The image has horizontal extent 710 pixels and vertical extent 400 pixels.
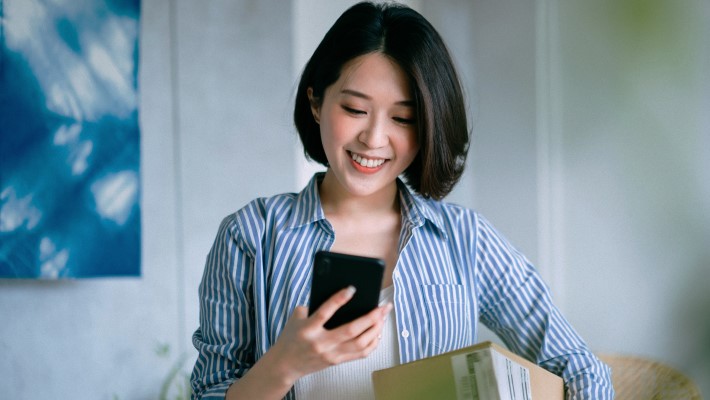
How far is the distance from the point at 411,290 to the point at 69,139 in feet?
3.77

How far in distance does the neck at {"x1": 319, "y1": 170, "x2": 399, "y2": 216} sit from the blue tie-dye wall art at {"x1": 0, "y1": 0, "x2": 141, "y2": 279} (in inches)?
36.9

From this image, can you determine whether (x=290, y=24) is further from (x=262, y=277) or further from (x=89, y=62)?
(x=262, y=277)

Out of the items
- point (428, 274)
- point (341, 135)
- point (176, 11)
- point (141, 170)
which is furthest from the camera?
point (176, 11)

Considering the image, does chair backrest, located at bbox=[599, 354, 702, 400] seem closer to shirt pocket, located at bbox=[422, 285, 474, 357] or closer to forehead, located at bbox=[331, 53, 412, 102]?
shirt pocket, located at bbox=[422, 285, 474, 357]

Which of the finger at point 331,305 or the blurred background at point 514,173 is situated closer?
the finger at point 331,305

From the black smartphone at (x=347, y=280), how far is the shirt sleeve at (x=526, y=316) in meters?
0.42

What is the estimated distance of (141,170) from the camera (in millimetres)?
2076

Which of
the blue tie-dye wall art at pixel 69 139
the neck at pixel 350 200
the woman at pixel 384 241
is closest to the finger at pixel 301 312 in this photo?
the woman at pixel 384 241

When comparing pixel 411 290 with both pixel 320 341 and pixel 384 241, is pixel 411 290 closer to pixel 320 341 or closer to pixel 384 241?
pixel 384 241

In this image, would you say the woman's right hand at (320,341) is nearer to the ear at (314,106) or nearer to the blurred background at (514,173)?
the ear at (314,106)

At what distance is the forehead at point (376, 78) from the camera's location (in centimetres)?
107

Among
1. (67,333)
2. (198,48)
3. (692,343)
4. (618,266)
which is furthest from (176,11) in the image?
(692,343)

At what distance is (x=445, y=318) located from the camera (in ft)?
3.83

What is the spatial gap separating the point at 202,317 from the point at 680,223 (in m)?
Answer: 1.67
